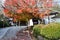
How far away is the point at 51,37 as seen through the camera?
14.2 metres

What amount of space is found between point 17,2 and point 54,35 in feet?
49.5

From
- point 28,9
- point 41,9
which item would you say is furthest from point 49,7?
point 28,9

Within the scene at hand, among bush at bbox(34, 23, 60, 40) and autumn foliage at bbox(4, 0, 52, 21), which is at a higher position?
autumn foliage at bbox(4, 0, 52, 21)

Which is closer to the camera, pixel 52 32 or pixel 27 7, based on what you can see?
pixel 52 32

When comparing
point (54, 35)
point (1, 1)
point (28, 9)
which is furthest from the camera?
point (1, 1)

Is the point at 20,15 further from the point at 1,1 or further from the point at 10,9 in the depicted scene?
the point at 1,1

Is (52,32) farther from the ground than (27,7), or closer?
closer

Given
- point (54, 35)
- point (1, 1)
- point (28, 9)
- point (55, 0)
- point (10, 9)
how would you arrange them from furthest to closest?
point (1, 1) → point (10, 9) → point (55, 0) → point (28, 9) → point (54, 35)

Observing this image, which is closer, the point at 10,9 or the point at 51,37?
the point at 51,37

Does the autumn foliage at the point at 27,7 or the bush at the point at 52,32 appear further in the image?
the autumn foliage at the point at 27,7

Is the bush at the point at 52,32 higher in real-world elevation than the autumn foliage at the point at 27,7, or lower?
lower

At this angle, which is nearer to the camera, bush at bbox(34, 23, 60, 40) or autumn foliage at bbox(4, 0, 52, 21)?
bush at bbox(34, 23, 60, 40)

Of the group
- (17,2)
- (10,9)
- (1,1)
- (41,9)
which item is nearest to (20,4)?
(17,2)

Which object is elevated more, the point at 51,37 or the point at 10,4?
the point at 10,4
